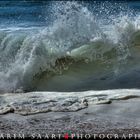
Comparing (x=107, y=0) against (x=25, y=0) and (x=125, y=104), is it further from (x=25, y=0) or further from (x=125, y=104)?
(x=125, y=104)

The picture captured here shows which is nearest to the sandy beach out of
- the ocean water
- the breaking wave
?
the ocean water

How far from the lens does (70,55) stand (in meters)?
9.97

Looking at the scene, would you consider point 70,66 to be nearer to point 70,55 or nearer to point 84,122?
point 70,55

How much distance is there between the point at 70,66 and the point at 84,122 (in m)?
3.95

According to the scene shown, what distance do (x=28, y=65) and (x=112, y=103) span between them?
9.11 feet

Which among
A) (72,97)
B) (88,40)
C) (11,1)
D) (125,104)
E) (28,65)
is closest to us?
(125,104)

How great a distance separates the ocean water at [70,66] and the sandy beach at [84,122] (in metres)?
0.22

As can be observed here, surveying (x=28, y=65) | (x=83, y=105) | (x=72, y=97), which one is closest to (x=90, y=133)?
(x=83, y=105)

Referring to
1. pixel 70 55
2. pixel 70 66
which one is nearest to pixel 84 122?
pixel 70 66

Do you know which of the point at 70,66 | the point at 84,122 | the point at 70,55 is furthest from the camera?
the point at 70,55

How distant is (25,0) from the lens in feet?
97.8

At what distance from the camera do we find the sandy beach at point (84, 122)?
205 inches

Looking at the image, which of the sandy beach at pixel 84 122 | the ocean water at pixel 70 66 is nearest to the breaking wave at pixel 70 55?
the ocean water at pixel 70 66

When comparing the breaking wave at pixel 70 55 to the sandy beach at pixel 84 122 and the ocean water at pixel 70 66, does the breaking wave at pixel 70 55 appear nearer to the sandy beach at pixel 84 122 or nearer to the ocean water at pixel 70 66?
the ocean water at pixel 70 66
